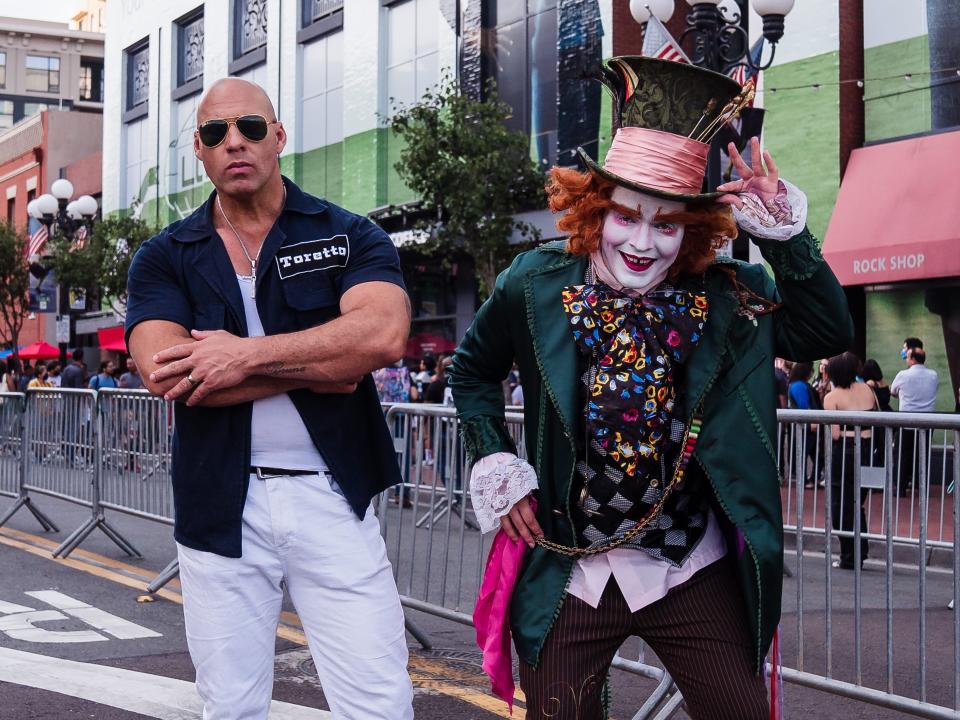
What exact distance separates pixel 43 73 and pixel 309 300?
262ft

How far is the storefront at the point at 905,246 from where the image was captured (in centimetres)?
1639

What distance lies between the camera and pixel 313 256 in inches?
132

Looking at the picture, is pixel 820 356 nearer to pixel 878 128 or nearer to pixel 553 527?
pixel 553 527

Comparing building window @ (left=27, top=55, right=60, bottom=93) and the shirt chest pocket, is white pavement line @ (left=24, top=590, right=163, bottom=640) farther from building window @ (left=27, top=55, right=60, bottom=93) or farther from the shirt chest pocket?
building window @ (left=27, top=55, right=60, bottom=93)

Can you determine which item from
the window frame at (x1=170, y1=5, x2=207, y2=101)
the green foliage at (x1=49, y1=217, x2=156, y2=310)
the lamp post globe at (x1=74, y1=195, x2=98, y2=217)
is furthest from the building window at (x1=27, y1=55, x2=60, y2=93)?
the lamp post globe at (x1=74, y1=195, x2=98, y2=217)

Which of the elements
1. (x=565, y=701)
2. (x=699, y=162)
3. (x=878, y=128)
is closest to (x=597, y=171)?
(x=699, y=162)

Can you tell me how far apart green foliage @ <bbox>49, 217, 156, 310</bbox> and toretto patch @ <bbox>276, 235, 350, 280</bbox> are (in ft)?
94.6

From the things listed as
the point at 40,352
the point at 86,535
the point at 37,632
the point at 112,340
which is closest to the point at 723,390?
the point at 37,632

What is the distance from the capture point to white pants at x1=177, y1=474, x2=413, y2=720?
10.3 ft

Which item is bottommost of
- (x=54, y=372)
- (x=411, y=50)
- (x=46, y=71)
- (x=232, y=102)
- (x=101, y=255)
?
(x=54, y=372)

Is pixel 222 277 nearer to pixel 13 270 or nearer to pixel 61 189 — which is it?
pixel 61 189

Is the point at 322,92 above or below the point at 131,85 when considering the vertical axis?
below

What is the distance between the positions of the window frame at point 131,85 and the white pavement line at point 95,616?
34.3m

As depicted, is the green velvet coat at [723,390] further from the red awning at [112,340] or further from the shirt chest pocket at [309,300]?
the red awning at [112,340]
